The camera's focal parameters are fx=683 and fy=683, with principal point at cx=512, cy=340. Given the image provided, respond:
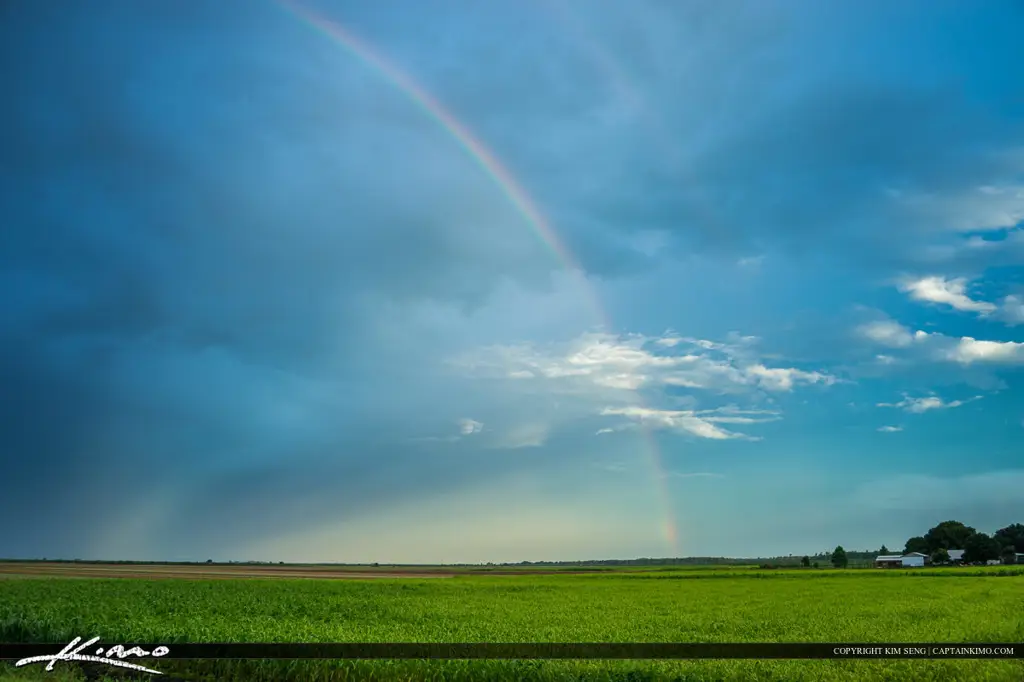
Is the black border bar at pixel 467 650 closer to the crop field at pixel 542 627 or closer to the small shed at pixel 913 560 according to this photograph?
the crop field at pixel 542 627

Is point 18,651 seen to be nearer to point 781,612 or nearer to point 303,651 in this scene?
point 303,651

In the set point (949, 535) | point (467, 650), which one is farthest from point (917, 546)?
point (467, 650)

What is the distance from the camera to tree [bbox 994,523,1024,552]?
15050cm

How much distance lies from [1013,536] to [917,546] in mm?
23340

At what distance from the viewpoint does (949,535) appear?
15650 centimetres

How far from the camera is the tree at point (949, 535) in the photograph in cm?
15400

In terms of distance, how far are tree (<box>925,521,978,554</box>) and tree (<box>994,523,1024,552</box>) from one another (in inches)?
234

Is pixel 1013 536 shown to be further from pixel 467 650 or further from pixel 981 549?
pixel 467 650

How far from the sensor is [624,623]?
84.5 ft

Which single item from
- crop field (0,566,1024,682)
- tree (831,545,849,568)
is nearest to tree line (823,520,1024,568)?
tree (831,545,849,568)

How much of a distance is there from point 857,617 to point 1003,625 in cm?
511

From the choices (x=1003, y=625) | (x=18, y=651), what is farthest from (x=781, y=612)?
(x=18, y=651)
